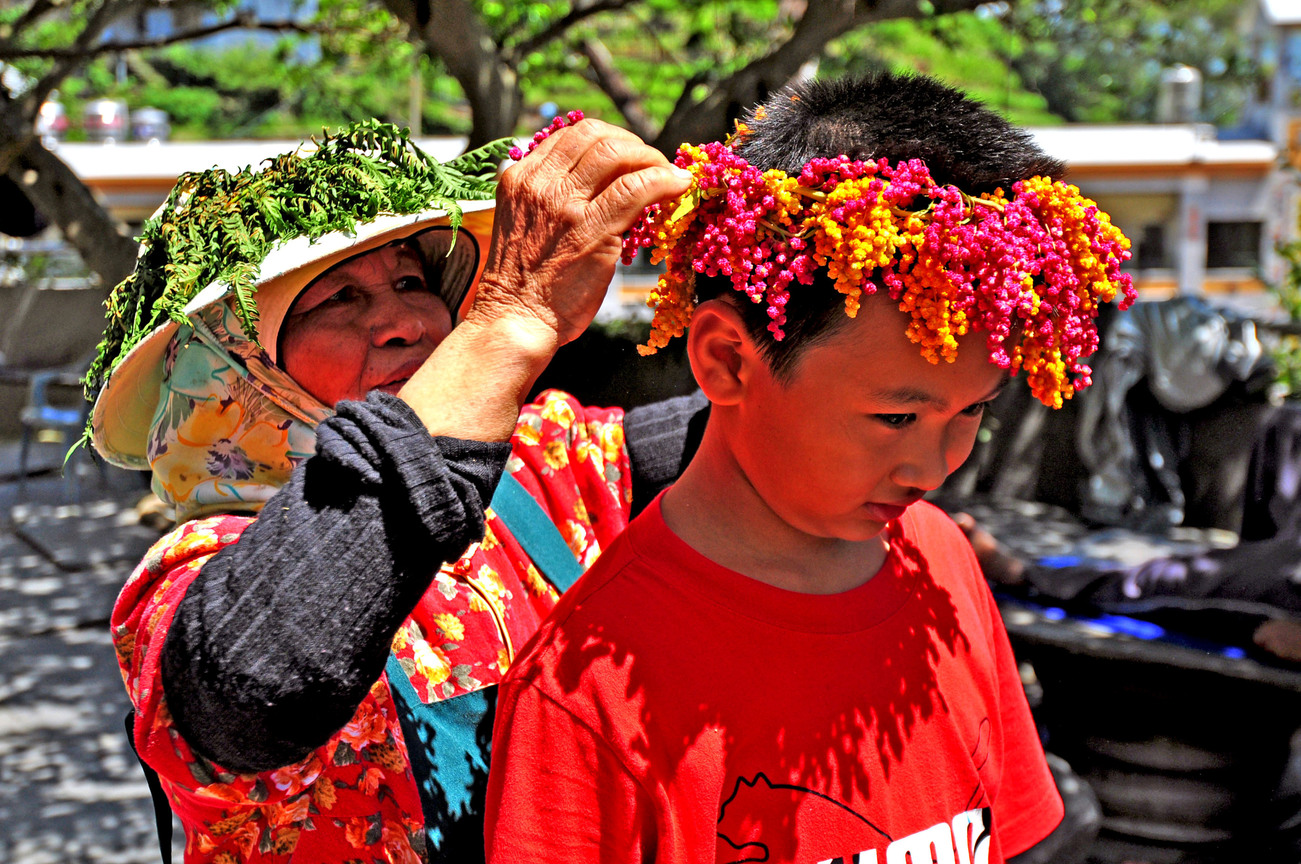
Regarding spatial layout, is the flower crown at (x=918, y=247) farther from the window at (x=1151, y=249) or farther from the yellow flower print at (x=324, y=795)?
the window at (x=1151, y=249)

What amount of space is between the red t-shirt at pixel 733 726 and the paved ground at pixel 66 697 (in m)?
3.74

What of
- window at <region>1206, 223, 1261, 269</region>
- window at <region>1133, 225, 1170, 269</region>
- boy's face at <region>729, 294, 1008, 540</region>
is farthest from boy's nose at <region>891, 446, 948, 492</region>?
window at <region>1206, 223, 1261, 269</region>

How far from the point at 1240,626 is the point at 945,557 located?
6.94 ft

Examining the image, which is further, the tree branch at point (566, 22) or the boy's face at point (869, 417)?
the tree branch at point (566, 22)

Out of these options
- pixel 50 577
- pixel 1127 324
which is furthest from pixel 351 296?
pixel 1127 324

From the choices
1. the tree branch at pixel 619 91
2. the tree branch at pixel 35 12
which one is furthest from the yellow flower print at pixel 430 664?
the tree branch at pixel 35 12

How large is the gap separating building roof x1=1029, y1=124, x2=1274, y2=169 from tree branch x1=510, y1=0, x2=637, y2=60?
1489cm

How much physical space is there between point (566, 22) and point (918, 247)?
211 inches

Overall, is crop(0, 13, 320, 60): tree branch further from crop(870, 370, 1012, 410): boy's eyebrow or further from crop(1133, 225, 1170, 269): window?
crop(1133, 225, 1170, 269): window

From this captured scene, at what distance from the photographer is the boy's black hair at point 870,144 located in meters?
1.17

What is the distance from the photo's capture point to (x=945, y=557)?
1.49 metres

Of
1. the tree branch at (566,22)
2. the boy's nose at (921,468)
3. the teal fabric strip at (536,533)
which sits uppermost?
the tree branch at (566,22)

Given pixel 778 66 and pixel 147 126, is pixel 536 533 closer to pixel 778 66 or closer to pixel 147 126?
pixel 778 66

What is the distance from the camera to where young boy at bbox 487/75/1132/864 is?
1.13 meters
